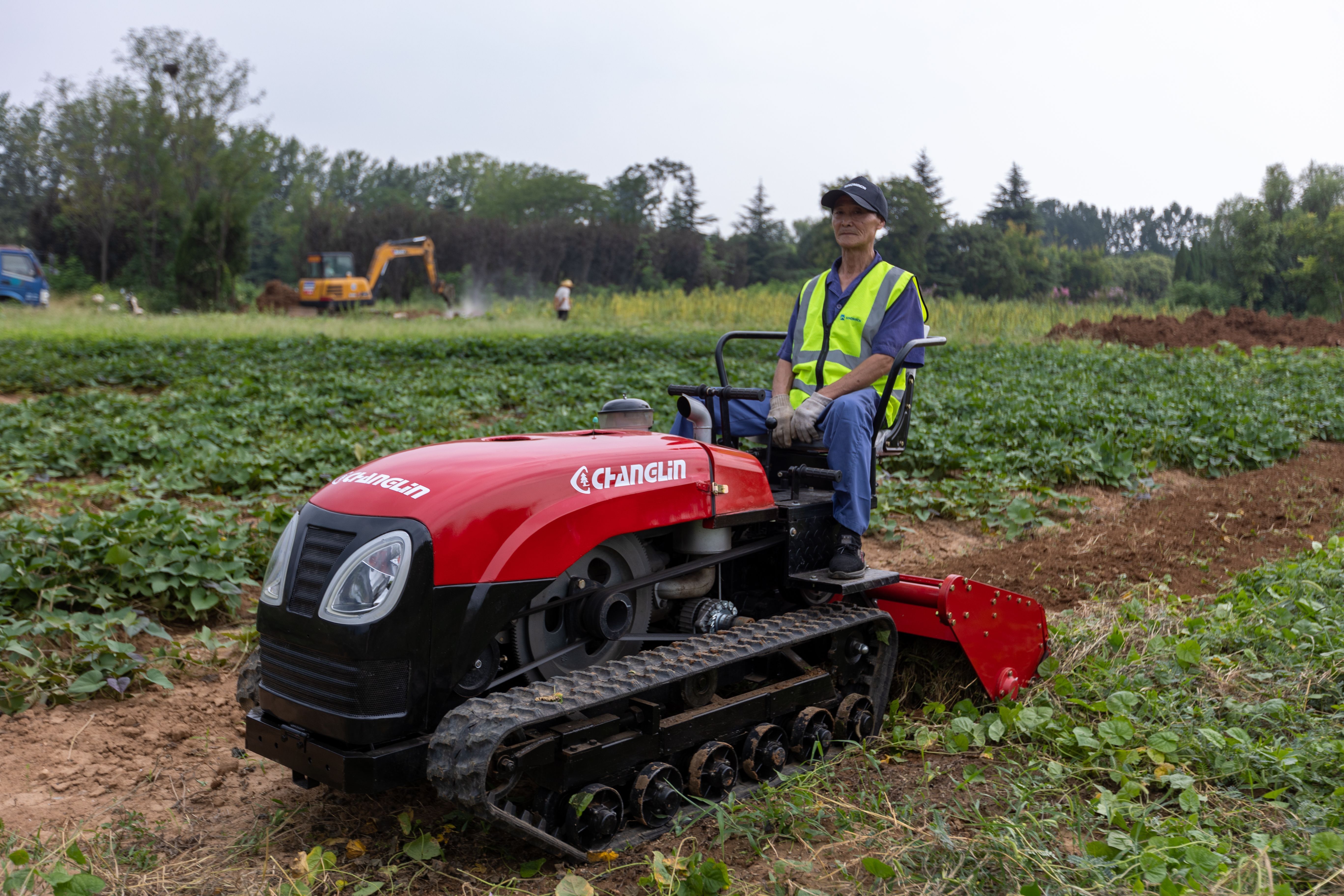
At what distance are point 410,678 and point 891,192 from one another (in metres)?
45.6

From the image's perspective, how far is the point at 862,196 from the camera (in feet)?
13.0

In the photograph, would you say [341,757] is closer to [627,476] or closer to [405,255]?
[627,476]

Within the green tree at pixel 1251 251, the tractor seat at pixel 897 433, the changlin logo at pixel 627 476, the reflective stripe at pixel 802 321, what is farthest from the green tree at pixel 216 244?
the green tree at pixel 1251 251

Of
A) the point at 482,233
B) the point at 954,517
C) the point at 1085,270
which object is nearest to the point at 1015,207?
the point at 1085,270

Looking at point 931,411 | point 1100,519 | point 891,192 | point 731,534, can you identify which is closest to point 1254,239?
point 891,192

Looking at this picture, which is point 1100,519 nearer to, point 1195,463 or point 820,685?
point 1195,463

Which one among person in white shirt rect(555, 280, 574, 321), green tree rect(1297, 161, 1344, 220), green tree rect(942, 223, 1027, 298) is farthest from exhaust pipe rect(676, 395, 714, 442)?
green tree rect(1297, 161, 1344, 220)

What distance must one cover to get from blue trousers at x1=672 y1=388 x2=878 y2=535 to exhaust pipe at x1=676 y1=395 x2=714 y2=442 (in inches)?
17.1

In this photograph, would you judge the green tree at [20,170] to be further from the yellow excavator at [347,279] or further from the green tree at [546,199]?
the green tree at [546,199]

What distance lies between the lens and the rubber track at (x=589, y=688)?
2.52 m

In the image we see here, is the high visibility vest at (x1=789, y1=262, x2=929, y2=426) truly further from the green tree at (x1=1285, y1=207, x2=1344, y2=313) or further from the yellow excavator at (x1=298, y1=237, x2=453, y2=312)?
the green tree at (x1=1285, y1=207, x2=1344, y2=313)

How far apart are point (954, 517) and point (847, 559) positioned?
3699mm

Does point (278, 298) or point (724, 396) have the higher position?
point (278, 298)

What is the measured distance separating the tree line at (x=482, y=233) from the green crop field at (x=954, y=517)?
63.9 ft
